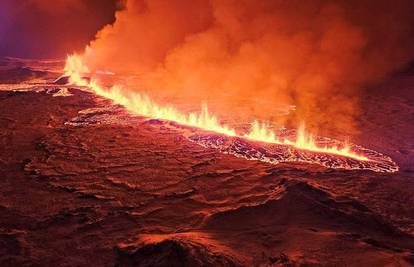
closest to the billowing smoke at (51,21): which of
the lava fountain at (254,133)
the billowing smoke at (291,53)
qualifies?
the billowing smoke at (291,53)

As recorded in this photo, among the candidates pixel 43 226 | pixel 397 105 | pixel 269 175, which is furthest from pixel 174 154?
pixel 397 105

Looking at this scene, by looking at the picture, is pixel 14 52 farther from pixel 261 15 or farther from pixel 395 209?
pixel 395 209

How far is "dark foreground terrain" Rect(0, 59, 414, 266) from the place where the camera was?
3.32m

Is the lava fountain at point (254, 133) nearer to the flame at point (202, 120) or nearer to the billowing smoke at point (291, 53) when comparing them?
the flame at point (202, 120)

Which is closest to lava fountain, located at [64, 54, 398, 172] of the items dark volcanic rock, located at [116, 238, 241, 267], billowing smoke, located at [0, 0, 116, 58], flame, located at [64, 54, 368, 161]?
flame, located at [64, 54, 368, 161]

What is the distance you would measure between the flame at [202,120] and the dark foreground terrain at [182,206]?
877 mm

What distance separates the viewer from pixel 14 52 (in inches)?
909

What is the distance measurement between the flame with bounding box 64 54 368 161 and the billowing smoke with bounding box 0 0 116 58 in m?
14.3

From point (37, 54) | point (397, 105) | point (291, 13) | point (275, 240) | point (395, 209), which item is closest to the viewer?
point (275, 240)

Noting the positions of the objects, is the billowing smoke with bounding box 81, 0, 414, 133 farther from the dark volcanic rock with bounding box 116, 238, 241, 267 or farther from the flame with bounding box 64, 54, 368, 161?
the dark volcanic rock with bounding box 116, 238, 241, 267

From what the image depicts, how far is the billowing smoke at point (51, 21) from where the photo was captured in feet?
79.7

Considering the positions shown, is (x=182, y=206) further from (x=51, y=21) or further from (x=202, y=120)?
(x=51, y=21)

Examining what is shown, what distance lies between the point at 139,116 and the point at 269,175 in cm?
424

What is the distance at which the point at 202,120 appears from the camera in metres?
8.07
